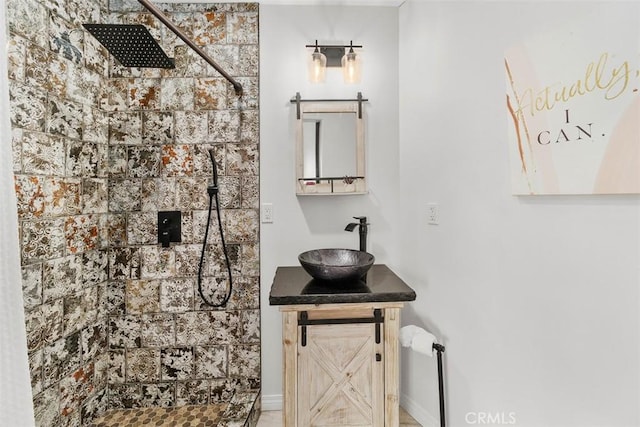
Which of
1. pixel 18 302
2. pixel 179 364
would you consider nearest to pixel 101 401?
pixel 179 364

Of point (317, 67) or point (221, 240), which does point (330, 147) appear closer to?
point (317, 67)

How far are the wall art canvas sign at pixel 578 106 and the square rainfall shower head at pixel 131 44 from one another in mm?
1589

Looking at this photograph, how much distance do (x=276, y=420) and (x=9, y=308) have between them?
1586 millimetres

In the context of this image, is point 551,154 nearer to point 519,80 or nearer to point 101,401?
point 519,80

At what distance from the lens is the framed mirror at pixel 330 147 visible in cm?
193

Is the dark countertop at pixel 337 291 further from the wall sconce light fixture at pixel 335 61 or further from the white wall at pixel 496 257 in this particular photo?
the wall sconce light fixture at pixel 335 61

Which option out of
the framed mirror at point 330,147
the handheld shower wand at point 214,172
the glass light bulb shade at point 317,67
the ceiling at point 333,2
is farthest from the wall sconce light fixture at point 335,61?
the handheld shower wand at point 214,172

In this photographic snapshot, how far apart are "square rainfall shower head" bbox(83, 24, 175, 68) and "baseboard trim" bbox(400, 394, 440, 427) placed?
7.86 feet

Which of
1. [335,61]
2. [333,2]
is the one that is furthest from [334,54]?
[333,2]

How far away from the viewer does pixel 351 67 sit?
1913mm

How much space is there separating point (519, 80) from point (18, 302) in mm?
1971

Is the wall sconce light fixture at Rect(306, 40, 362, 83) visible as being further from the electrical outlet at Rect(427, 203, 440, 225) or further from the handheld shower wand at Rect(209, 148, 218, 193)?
the electrical outlet at Rect(427, 203, 440, 225)

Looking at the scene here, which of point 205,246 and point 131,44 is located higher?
point 131,44

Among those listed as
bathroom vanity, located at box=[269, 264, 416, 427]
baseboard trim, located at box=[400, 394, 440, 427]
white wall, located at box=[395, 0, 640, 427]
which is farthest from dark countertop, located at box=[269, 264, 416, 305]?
baseboard trim, located at box=[400, 394, 440, 427]
